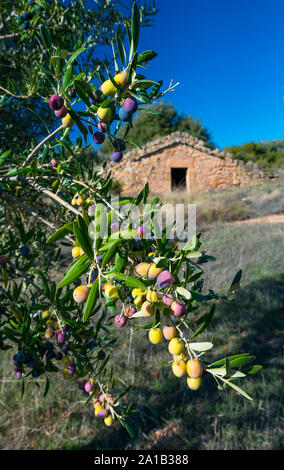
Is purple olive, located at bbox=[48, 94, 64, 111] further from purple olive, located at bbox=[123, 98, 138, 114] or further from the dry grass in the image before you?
the dry grass

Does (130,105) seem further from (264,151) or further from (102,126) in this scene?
(264,151)

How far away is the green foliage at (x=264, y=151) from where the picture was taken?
21172 millimetres

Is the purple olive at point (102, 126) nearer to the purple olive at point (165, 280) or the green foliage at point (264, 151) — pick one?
the purple olive at point (165, 280)

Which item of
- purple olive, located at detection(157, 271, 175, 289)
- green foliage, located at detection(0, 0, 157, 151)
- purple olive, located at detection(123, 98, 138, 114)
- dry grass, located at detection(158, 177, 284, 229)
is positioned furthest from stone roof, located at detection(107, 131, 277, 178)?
purple olive, located at detection(157, 271, 175, 289)

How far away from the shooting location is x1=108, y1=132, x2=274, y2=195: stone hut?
39.2ft

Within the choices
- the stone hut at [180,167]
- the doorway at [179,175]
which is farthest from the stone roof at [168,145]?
the doorway at [179,175]

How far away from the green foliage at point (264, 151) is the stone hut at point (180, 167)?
8279 millimetres

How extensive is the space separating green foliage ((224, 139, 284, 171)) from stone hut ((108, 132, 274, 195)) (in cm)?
828

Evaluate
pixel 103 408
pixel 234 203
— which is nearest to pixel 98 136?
pixel 103 408

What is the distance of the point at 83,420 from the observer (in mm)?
2104

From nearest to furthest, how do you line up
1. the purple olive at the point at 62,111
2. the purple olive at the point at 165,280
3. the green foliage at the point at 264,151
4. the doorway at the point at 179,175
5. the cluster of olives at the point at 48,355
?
1. the purple olive at the point at 165,280
2. the purple olive at the point at 62,111
3. the cluster of olives at the point at 48,355
4. the doorway at the point at 179,175
5. the green foliage at the point at 264,151

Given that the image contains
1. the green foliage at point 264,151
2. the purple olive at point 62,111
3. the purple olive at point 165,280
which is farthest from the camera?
the green foliage at point 264,151
